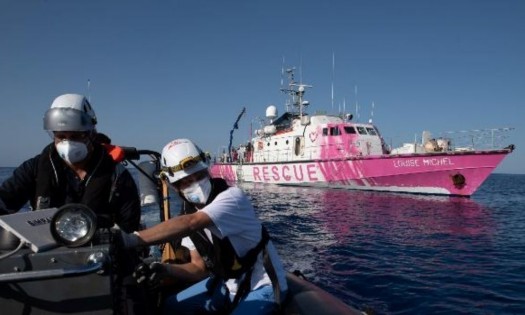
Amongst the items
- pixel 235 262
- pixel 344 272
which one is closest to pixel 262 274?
pixel 235 262

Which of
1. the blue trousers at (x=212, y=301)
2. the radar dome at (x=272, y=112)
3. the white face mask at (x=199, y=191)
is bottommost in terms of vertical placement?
the blue trousers at (x=212, y=301)

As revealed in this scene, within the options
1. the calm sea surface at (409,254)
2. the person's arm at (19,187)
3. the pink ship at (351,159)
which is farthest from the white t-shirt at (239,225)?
the pink ship at (351,159)

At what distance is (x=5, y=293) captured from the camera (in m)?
1.85

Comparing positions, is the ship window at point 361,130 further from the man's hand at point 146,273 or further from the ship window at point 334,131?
the man's hand at point 146,273

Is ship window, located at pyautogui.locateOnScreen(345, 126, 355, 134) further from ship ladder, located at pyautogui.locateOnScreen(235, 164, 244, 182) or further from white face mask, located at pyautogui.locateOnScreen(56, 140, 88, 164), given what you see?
white face mask, located at pyautogui.locateOnScreen(56, 140, 88, 164)

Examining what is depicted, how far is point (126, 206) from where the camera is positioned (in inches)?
123

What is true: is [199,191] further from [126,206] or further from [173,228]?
[126,206]

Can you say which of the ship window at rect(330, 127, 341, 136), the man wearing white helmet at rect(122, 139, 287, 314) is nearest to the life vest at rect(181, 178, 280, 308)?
the man wearing white helmet at rect(122, 139, 287, 314)

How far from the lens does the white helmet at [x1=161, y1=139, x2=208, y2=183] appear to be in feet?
9.49

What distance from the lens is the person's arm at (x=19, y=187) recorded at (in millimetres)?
3090

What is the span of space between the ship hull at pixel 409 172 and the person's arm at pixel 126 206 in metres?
21.7

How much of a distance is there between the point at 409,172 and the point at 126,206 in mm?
22257

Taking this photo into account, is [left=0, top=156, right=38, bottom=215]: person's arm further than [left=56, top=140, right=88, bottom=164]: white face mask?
Yes

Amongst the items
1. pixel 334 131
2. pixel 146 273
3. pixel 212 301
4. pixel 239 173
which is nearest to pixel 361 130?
pixel 334 131
